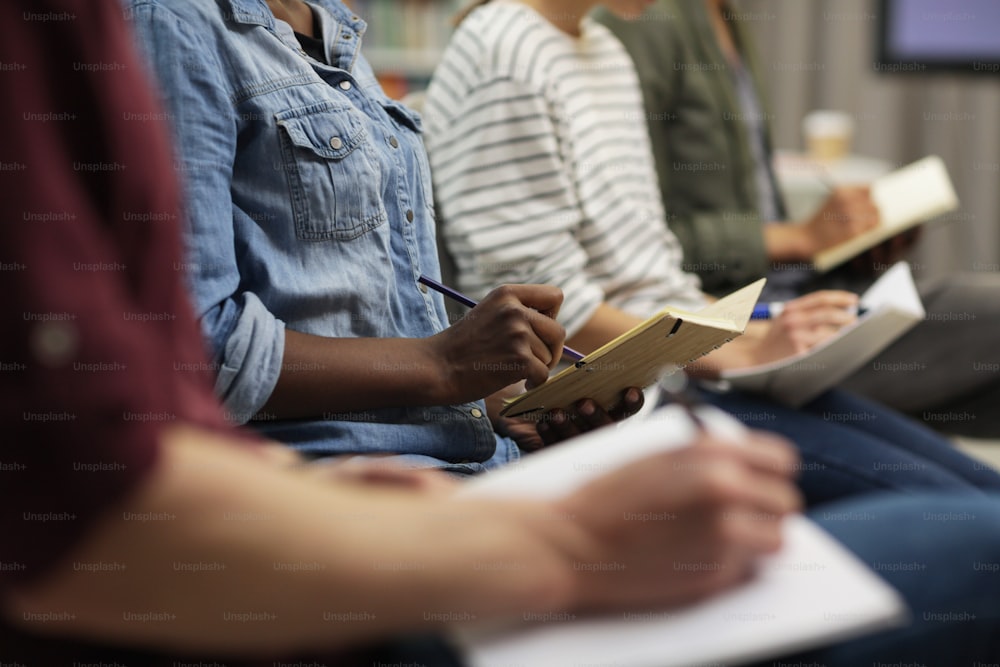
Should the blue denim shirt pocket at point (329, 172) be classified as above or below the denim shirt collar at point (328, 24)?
below

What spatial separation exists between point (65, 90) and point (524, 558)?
27 cm

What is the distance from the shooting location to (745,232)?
5.27 feet

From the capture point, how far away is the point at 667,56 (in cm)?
163

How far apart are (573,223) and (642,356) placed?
1.20ft

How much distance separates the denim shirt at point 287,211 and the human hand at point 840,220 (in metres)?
0.98

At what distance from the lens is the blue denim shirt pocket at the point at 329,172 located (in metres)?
0.82

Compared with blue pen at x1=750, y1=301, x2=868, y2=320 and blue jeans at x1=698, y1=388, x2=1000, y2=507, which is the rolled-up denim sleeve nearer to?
blue jeans at x1=698, y1=388, x2=1000, y2=507

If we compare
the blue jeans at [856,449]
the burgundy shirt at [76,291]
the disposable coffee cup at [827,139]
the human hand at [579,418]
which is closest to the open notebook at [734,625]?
the burgundy shirt at [76,291]

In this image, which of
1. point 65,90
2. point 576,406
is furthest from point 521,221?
point 65,90

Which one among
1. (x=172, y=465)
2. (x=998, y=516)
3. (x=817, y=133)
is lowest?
(x=817, y=133)

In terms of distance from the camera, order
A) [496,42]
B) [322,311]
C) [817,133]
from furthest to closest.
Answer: [817,133] → [496,42] → [322,311]

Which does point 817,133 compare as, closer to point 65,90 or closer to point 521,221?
point 521,221

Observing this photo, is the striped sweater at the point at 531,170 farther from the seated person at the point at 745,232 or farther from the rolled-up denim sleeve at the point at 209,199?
the rolled-up denim sleeve at the point at 209,199

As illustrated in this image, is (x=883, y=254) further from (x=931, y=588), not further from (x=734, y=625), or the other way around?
(x=734, y=625)
